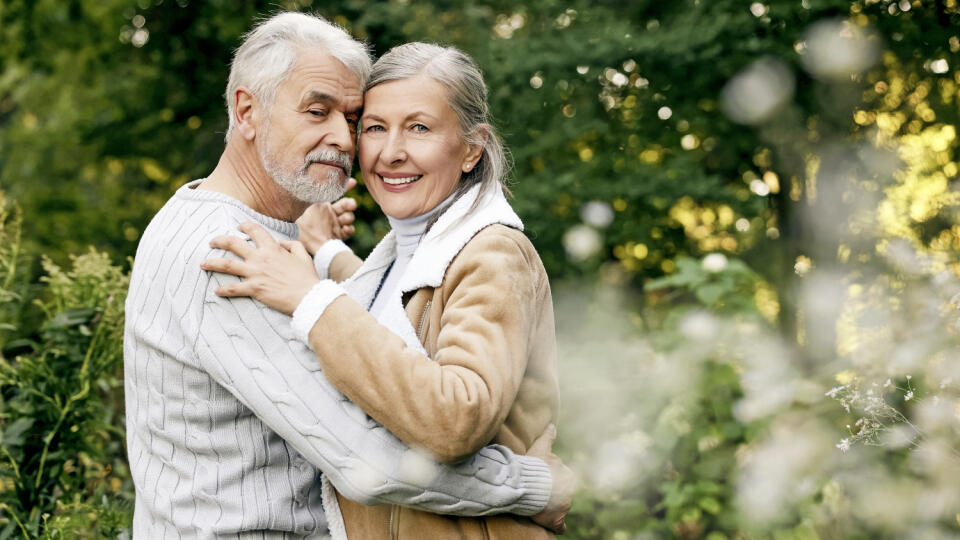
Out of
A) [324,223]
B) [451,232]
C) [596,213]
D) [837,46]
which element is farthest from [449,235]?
[837,46]

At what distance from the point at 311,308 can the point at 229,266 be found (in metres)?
0.21

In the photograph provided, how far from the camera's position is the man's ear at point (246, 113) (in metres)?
2.07

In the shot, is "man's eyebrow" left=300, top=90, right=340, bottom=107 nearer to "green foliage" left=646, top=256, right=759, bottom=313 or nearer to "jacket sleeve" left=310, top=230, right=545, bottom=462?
"jacket sleeve" left=310, top=230, right=545, bottom=462

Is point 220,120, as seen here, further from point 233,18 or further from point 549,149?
point 549,149

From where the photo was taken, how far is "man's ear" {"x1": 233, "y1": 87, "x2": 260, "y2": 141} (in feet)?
6.81

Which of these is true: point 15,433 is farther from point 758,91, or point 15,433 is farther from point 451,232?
point 758,91

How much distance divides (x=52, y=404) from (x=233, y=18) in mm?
3640

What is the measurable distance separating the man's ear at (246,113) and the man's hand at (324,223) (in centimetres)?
69

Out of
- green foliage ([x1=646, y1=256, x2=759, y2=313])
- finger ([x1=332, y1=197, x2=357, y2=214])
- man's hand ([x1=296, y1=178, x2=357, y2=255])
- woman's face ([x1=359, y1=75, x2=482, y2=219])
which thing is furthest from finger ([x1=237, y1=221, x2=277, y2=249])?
green foliage ([x1=646, y1=256, x2=759, y2=313])

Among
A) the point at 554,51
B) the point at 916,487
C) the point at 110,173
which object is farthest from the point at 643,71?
the point at 110,173

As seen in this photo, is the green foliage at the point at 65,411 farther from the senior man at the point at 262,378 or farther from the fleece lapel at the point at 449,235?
the fleece lapel at the point at 449,235

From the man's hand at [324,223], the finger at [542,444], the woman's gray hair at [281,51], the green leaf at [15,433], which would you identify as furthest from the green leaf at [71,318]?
the finger at [542,444]

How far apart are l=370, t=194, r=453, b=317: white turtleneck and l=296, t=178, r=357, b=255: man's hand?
654mm

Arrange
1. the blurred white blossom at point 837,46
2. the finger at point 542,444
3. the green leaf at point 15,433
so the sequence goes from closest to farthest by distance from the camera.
Result: the finger at point 542,444 < the green leaf at point 15,433 < the blurred white blossom at point 837,46
